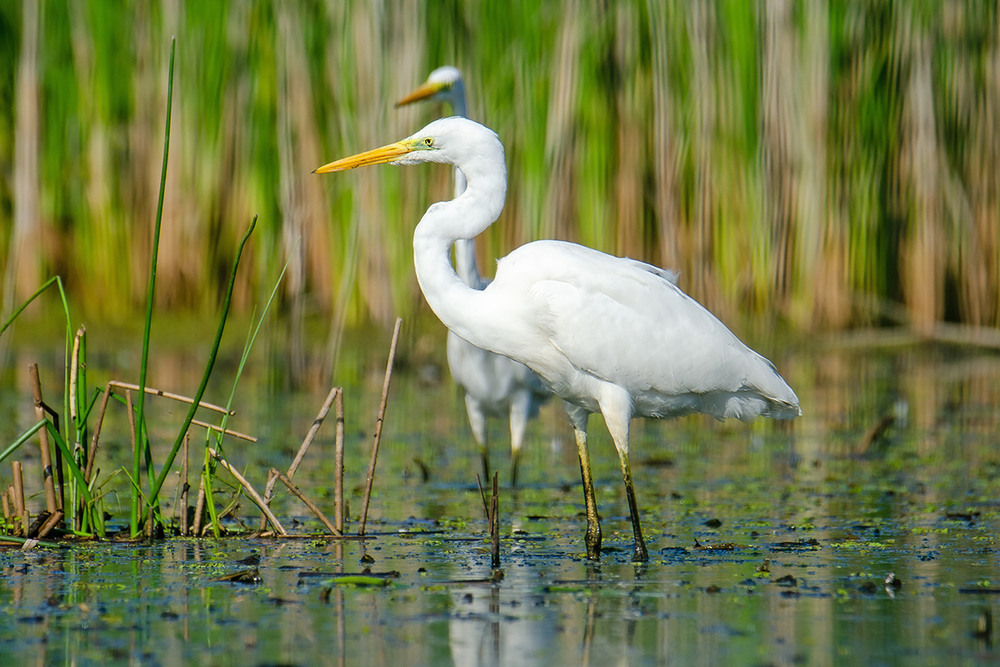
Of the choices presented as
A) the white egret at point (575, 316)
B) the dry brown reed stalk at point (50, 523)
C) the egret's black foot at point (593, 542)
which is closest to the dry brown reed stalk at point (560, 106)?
the white egret at point (575, 316)

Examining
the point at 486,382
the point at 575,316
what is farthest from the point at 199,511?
the point at 486,382

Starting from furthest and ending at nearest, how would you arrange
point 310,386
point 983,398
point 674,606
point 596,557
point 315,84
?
1. point 315,84
2. point 310,386
3. point 983,398
4. point 596,557
5. point 674,606

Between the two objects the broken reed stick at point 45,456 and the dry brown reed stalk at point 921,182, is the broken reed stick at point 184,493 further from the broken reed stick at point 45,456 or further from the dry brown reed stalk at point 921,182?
the dry brown reed stalk at point 921,182

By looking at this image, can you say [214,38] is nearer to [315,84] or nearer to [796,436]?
[315,84]

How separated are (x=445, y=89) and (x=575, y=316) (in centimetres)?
325

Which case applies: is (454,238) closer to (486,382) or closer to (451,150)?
(451,150)

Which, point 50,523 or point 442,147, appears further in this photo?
point 442,147

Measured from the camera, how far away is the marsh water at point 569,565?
3242 mm

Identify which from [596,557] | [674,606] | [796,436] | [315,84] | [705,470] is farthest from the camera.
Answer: [315,84]

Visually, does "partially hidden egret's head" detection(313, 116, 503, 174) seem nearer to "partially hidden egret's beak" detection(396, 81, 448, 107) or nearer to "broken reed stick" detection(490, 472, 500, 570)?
"broken reed stick" detection(490, 472, 500, 570)

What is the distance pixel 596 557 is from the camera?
4.43 metres

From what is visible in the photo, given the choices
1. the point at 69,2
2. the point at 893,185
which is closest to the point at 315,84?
the point at 69,2

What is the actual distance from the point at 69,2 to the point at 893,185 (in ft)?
20.2

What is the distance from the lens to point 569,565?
4301 millimetres
